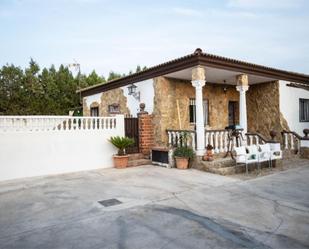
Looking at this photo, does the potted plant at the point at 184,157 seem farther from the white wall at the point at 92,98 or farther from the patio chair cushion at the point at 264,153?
the white wall at the point at 92,98

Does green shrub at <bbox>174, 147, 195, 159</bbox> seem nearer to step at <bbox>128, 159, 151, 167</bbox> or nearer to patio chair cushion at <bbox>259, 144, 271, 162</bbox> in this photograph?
step at <bbox>128, 159, 151, 167</bbox>

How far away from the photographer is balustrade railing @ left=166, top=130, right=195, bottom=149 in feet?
28.6

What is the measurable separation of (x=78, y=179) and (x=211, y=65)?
5524 mm

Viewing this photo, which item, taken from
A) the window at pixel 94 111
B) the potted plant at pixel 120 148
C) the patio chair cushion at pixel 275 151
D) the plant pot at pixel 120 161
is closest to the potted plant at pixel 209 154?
the patio chair cushion at pixel 275 151

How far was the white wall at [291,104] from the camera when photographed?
37.1 ft

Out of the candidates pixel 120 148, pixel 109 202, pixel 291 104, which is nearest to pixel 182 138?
pixel 120 148

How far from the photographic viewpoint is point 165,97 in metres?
9.69

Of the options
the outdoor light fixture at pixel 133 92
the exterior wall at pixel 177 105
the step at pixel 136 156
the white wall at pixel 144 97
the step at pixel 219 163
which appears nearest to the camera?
the step at pixel 219 163

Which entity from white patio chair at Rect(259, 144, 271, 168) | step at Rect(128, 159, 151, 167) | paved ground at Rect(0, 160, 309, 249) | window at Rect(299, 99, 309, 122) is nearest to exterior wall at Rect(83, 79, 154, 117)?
step at Rect(128, 159, 151, 167)

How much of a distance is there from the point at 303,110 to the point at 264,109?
2.39 m

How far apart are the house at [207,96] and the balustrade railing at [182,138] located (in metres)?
0.29

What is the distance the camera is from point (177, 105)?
10.1 m

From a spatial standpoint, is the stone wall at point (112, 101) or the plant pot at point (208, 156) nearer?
the plant pot at point (208, 156)

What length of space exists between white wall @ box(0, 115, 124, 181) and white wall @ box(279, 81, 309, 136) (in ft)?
23.7
